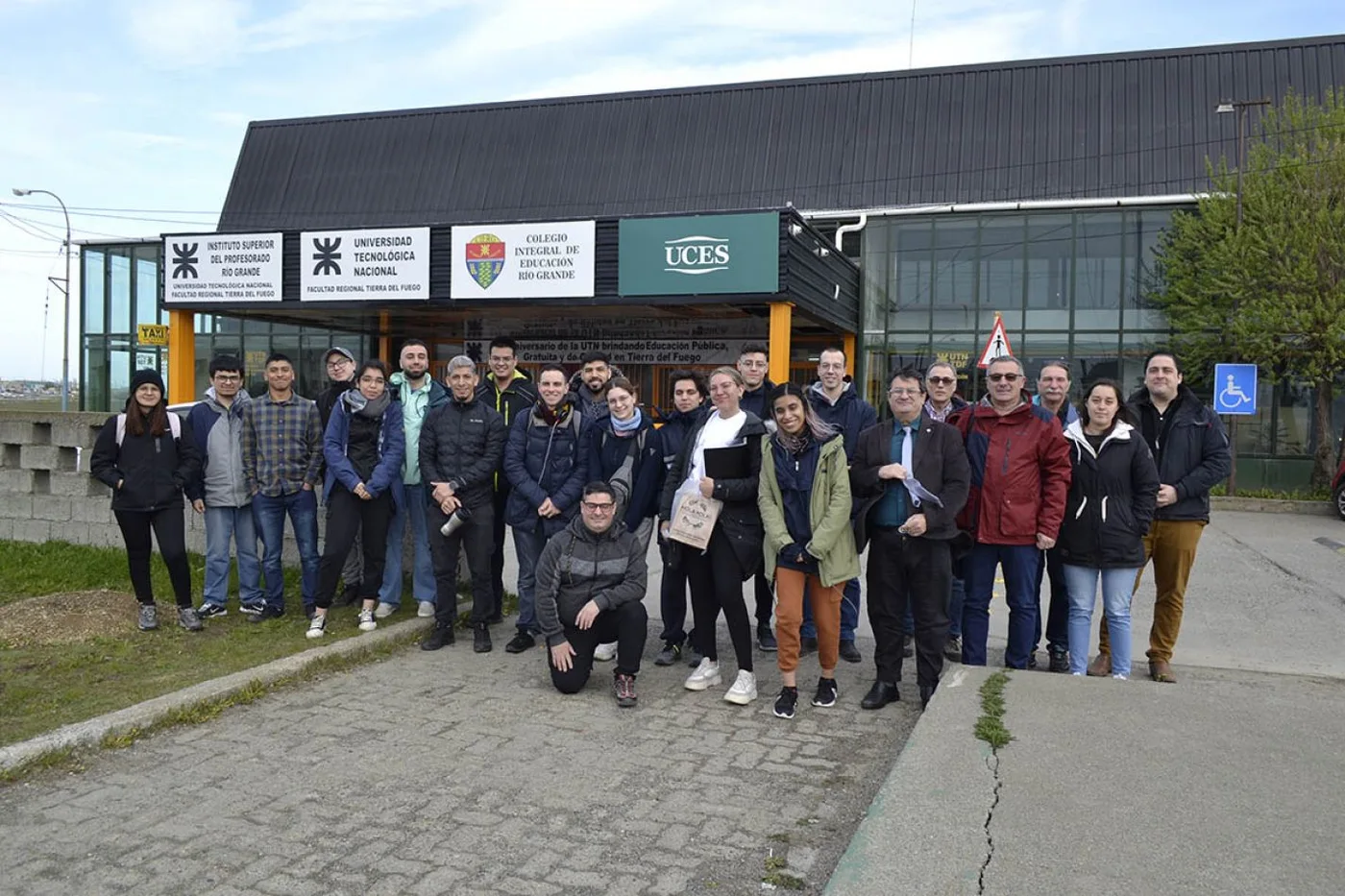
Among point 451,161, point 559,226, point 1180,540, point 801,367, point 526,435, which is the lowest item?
point 1180,540

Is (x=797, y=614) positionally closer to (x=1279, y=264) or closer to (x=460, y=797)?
(x=460, y=797)

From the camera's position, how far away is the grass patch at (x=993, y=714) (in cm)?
438

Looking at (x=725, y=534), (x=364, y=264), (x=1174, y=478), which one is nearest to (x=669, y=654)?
(x=725, y=534)

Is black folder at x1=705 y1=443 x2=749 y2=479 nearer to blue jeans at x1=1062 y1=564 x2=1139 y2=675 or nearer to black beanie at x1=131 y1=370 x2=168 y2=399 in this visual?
blue jeans at x1=1062 y1=564 x2=1139 y2=675

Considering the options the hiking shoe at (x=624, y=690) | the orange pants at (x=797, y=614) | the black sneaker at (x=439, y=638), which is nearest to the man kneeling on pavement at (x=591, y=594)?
the hiking shoe at (x=624, y=690)

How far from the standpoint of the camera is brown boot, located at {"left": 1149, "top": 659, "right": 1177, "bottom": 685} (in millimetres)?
5824

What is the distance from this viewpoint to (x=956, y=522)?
5742 mm

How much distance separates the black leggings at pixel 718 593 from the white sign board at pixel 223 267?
1523cm

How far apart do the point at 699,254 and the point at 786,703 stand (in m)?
11.4

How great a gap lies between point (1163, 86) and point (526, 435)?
20887 mm

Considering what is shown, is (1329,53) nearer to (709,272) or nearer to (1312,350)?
(1312,350)

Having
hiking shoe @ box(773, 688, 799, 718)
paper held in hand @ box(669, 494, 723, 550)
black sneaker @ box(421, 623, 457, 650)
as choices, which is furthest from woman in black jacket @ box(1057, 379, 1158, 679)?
black sneaker @ box(421, 623, 457, 650)

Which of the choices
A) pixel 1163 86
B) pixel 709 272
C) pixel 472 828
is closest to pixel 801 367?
pixel 709 272

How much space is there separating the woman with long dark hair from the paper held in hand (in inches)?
92.0
